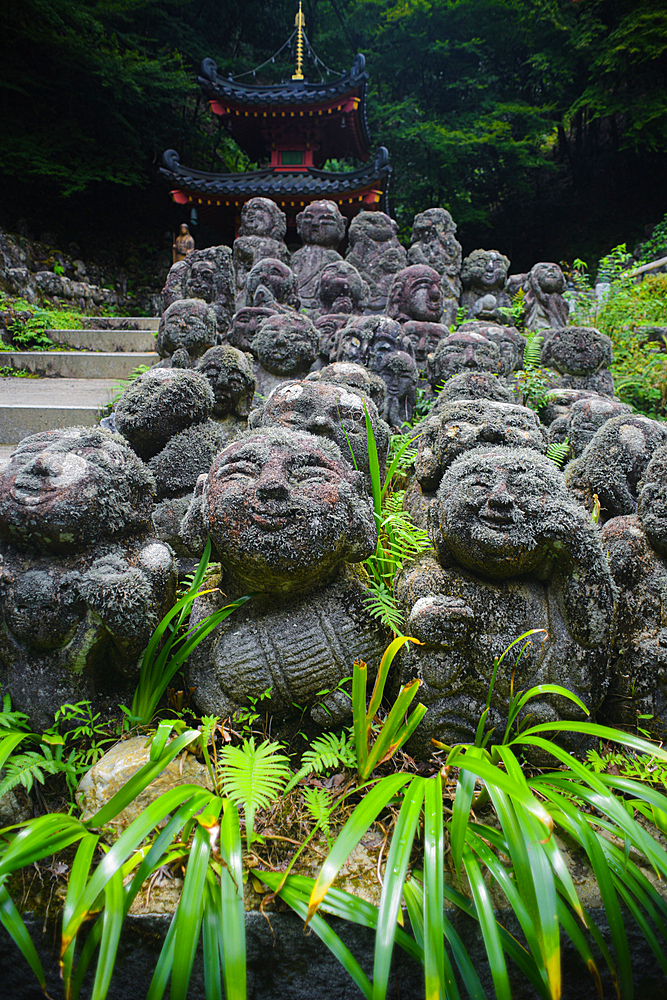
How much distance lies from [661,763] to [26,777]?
1.99 m

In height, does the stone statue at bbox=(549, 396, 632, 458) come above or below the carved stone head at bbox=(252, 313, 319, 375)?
below

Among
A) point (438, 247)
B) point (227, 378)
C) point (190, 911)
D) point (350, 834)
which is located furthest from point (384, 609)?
point (438, 247)

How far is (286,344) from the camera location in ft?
15.3

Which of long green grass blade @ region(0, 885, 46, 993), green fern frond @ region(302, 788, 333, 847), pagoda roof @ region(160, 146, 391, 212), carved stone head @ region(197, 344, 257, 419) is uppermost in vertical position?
pagoda roof @ region(160, 146, 391, 212)

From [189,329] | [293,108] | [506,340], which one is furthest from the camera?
[293,108]

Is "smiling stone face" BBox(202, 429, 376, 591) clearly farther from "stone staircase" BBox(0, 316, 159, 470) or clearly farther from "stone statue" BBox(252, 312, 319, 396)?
"stone staircase" BBox(0, 316, 159, 470)

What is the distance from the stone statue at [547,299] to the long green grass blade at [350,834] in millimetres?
7448

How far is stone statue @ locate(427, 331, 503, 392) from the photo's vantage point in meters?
4.80

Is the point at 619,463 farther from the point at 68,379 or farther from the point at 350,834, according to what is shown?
the point at 68,379

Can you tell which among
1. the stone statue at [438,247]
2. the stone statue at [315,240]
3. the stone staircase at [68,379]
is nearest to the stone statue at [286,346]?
the stone staircase at [68,379]

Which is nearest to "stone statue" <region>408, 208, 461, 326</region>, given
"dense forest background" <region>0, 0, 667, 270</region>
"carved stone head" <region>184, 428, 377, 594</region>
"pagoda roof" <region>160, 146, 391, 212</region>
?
"pagoda roof" <region>160, 146, 391, 212</region>

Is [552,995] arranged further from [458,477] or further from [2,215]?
[2,215]

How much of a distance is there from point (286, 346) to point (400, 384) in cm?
104

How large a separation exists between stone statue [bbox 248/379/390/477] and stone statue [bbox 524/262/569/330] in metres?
5.78
